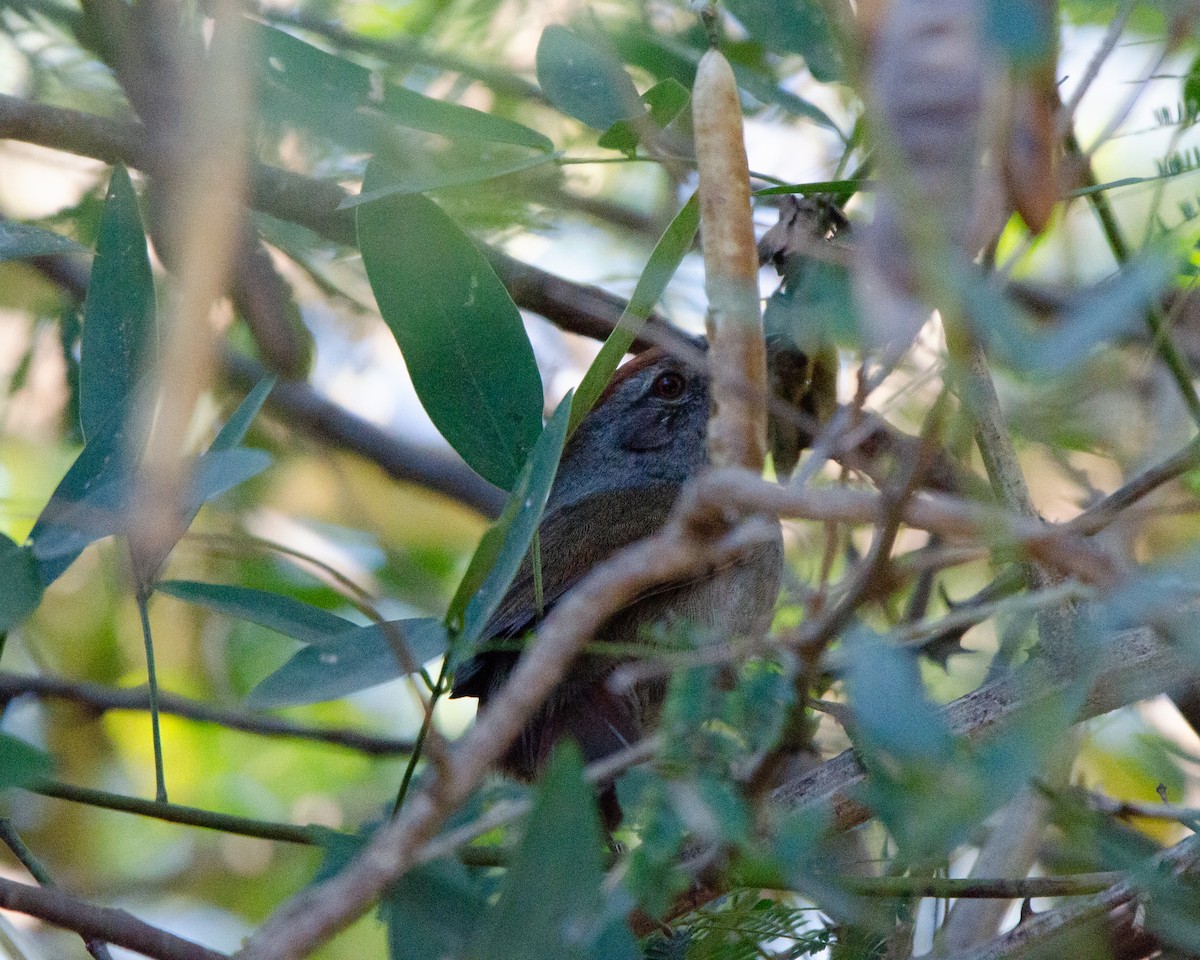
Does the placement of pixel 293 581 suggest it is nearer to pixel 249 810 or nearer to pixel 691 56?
pixel 249 810

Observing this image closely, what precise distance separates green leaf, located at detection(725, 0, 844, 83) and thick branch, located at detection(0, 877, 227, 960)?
1771mm

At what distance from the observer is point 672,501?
3.33 m

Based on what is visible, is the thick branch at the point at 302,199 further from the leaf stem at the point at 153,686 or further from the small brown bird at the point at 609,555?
the leaf stem at the point at 153,686

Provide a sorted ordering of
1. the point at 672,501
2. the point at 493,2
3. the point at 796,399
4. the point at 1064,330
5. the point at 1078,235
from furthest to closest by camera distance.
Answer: the point at 672,501
the point at 1078,235
the point at 493,2
the point at 796,399
the point at 1064,330

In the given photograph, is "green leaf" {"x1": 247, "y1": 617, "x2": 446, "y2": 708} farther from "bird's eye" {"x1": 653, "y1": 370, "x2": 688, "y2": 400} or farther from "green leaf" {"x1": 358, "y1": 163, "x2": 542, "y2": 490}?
"bird's eye" {"x1": 653, "y1": 370, "x2": 688, "y2": 400}

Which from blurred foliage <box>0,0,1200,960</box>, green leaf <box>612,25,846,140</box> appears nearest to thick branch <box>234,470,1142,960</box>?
blurred foliage <box>0,0,1200,960</box>

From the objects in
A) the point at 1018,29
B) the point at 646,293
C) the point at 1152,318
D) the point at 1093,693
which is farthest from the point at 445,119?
the point at 1152,318

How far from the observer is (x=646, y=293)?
5.75ft

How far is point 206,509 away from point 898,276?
307 centimetres

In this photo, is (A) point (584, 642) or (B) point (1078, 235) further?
(B) point (1078, 235)

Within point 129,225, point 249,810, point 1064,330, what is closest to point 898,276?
point 1064,330

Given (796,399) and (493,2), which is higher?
(493,2)

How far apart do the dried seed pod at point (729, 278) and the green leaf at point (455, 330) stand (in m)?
0.58

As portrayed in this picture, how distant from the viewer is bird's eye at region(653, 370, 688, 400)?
11.9ft
